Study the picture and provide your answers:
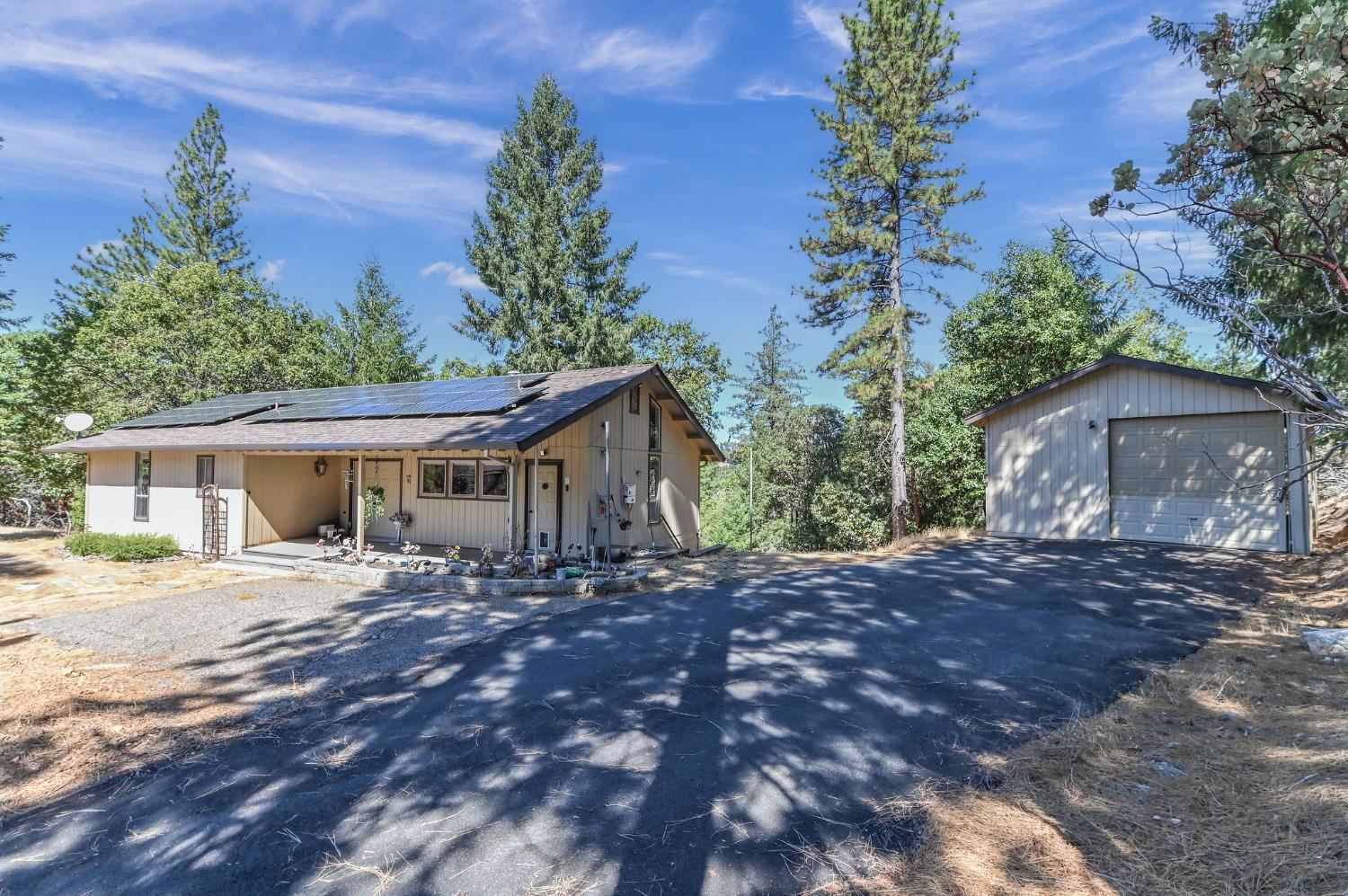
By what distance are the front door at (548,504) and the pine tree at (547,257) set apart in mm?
12701

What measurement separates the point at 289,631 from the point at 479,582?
2.70 meters

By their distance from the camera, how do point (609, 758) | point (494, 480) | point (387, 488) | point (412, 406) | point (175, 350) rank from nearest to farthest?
1. point (609, 758)
2. point (494, 480)
3. point (412, 406)
4. point (387, 488)
5. point (175, 350)

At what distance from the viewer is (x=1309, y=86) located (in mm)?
2568

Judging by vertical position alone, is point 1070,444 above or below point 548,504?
above

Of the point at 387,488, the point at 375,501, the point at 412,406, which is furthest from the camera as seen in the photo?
the point at 387,488

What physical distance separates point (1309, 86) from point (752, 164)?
726 inches

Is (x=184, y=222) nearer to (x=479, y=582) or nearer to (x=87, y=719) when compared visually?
(x=479, y=582)

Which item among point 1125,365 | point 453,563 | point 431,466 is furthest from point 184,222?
point 1125,365

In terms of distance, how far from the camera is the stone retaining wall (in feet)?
30.5

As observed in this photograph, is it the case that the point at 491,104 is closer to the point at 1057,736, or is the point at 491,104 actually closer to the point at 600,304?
the point at 600,304

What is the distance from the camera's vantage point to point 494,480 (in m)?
12.7

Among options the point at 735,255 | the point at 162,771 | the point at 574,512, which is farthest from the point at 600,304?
the point at 162,771

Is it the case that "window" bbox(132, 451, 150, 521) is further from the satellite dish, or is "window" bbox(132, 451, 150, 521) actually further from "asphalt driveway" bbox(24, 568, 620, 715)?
"asphalt driveway" bbox(24, 568, 620, 715)

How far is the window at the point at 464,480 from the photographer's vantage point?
12938mm
